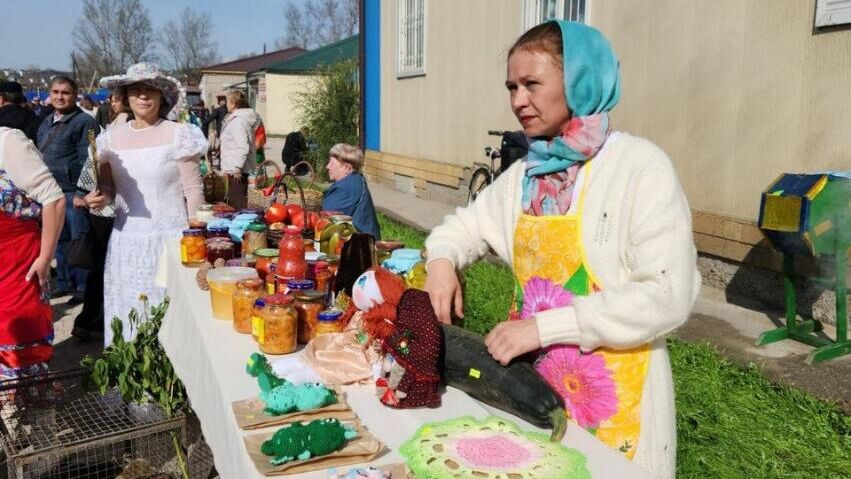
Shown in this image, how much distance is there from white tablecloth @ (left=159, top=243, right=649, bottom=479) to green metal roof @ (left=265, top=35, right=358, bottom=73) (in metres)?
21.7

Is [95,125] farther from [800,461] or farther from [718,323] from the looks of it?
[800,461]

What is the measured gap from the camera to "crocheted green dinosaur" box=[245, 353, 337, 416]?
1711 mm

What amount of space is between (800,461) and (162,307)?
331cm

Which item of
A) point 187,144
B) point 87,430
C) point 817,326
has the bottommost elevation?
point 817,326

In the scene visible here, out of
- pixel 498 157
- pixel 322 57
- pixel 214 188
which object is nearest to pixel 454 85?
pixel 498 157

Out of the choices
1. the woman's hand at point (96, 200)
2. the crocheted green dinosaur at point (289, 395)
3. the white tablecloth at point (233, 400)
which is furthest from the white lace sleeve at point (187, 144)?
the crocheted green dinosaur at point (289, 395)

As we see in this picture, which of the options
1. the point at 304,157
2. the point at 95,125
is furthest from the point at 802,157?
the point at 304,157

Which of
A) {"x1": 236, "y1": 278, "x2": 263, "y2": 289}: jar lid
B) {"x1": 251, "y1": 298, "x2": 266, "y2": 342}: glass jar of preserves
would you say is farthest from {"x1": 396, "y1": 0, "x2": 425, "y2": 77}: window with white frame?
{"x1": 251, "y1": 298, "x2": 266, "y2": 342}: glass jar of preserves

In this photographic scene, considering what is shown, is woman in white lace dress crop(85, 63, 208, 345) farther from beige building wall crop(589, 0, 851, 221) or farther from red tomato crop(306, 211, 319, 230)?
beige building wall crop(589, 0, 851, 221)

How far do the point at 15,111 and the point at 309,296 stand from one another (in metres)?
6.45

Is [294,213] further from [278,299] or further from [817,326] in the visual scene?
[817,326]

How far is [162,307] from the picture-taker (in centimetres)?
369

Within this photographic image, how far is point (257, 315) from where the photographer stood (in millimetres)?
2256

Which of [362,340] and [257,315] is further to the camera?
[257,315]
